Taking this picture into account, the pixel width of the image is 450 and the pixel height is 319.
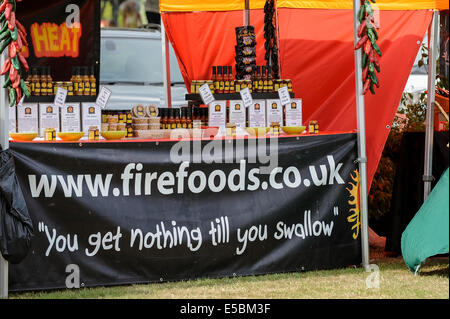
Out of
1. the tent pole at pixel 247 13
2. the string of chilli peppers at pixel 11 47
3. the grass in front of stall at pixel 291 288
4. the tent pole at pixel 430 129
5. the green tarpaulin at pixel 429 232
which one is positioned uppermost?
the tent pole at pixel 247 13

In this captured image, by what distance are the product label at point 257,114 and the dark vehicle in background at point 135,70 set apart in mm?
4563

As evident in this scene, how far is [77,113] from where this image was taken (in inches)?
244

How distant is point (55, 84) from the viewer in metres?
6.22

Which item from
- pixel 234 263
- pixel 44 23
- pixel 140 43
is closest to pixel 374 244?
pixel 234 263

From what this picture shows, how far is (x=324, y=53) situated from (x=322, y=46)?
77 millimetres

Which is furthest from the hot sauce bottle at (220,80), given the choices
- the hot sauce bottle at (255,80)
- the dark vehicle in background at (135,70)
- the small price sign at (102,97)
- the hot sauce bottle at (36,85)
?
the dark vehicle in background at (135,70)

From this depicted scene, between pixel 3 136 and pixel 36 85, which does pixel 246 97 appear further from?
pixel 3 136

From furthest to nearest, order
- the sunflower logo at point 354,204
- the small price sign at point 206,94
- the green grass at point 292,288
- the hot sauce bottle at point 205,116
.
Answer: the hot sauce bottle at point 205,116, the small price sign at point 206,94, the sunflower logo at point 354,204, the green grass at point 292,288

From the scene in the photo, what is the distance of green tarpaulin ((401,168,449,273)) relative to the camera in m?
5.55

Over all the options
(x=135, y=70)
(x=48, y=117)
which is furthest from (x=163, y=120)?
(x=135, y=70)

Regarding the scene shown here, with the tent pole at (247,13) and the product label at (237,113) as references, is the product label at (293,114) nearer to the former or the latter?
the product label at (237,113)

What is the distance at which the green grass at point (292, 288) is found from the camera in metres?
5.47
